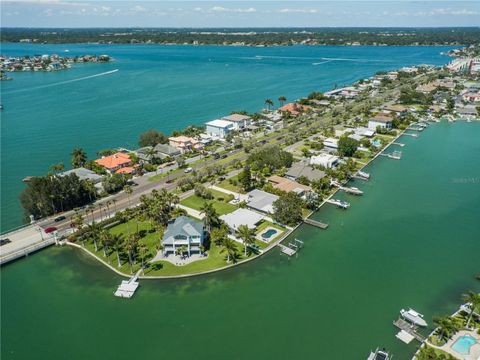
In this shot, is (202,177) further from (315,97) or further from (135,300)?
(315,97)

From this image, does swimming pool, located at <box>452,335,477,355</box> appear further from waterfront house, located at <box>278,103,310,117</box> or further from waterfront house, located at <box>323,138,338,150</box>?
waterfront house, located at <box>278,103,310,117</box>

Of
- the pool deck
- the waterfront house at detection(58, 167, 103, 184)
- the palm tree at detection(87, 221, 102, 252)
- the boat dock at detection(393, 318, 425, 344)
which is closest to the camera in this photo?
the pool deck

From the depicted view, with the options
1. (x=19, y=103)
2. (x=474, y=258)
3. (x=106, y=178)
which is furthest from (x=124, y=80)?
(x=474, y=258)

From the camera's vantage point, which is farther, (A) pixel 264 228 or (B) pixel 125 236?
(A) pixel 264 228

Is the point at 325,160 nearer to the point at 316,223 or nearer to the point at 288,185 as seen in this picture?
the point at 288,185

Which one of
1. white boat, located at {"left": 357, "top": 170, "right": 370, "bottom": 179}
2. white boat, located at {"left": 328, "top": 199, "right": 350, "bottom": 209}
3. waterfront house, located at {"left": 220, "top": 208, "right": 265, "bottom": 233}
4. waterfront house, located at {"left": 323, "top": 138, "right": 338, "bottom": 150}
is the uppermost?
waterfront house, located at {"left": 323, "top": 138, "right": 338, "bottom": 150}

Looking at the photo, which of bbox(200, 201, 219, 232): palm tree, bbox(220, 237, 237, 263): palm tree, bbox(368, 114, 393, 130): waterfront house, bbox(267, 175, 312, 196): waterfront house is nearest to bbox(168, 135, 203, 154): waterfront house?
bbox(267, 175, 312, 196): waterfront house

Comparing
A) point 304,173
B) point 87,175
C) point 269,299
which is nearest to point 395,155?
point 304,173
